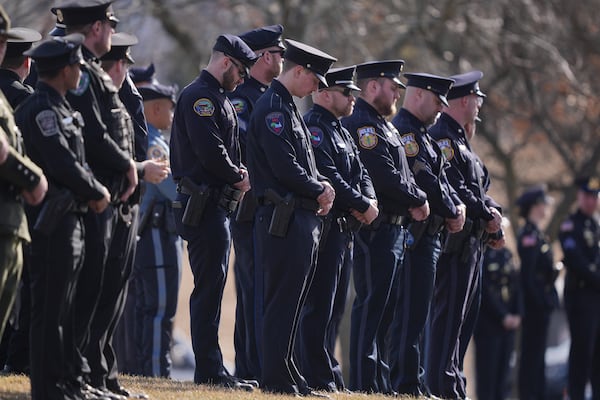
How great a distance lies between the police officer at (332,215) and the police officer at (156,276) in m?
1.82

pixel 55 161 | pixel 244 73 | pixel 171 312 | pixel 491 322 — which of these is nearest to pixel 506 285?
pixel 491 322

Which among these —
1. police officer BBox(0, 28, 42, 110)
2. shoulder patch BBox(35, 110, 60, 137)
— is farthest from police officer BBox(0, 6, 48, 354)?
police officer BBox(0, 28, 42, 110)

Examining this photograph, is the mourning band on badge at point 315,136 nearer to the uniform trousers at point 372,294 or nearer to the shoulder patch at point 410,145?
the uniform trousers at point 372,294

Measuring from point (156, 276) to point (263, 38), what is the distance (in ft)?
7.62

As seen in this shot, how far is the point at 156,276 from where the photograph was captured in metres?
11.1

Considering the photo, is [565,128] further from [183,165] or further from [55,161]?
[55,161]

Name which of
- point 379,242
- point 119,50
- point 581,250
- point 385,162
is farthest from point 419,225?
point 581,250

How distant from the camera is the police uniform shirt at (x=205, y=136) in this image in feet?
29.6

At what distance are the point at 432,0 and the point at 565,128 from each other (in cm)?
342

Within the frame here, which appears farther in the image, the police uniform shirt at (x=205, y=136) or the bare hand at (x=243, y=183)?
the bare hand at (x=243, y=183)

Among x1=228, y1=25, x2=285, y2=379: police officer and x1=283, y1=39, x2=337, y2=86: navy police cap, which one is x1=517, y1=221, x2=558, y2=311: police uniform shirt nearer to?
x1=228, y1=25, x2=285, y2=379: police officer

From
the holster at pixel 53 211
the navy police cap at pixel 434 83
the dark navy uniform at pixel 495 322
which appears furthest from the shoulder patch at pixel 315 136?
the dark navy uniform at pixel 495 322

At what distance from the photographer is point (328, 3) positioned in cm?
1856

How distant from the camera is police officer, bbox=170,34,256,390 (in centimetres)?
904
